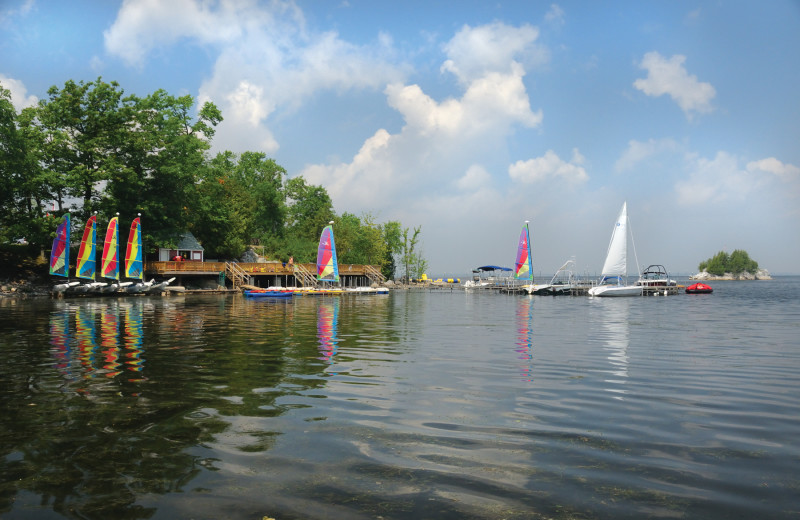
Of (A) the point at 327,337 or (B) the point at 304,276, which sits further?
(B) the point at 304,276

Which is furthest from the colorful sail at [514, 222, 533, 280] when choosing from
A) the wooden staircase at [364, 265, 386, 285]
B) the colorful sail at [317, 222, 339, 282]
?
the colorful sail at [317, 222, 339, 282]

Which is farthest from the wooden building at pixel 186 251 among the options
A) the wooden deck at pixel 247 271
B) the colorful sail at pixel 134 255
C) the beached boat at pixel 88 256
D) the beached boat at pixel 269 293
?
the beached boat at pixel 269 293

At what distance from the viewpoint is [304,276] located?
65375 millimetres

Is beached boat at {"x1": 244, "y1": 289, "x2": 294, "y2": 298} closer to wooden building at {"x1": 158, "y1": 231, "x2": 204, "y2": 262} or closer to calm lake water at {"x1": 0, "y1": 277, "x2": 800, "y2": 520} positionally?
wooden building at {"x1": 158, "y1": 231, "x2": 204, "y2": 262}

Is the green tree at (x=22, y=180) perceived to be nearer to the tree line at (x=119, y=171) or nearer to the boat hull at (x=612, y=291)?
the tree line at (x=119, y=171)

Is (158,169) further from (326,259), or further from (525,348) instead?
(525,348)

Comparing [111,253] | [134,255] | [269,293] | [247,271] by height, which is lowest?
[269,293]

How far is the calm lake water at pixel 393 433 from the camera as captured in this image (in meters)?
5.07

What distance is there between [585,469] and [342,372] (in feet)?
24.2

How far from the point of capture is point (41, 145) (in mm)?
50781

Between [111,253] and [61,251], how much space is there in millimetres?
3999

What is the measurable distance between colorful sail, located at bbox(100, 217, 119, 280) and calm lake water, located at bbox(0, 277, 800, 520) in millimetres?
36060

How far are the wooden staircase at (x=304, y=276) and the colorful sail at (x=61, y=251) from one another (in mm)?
24940

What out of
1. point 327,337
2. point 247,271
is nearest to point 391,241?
point 247,271
